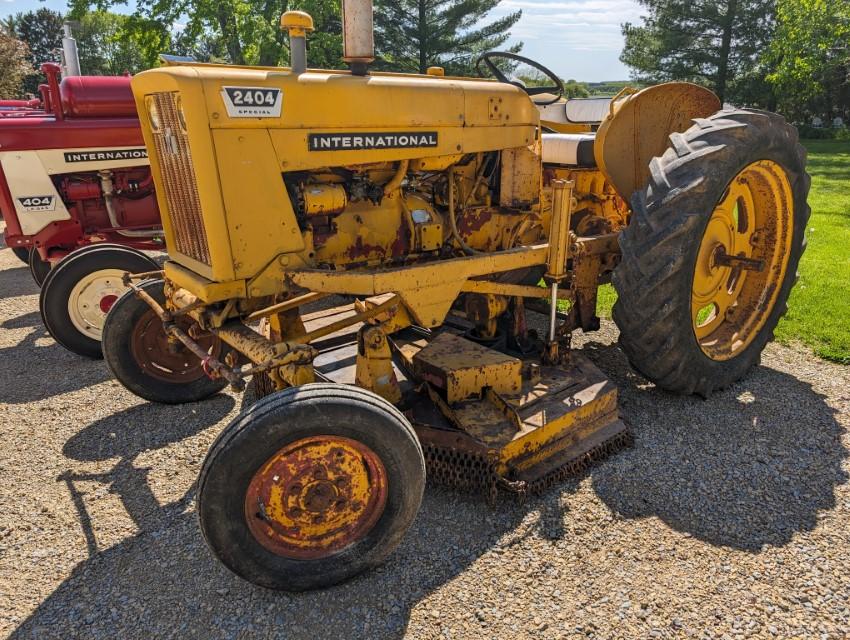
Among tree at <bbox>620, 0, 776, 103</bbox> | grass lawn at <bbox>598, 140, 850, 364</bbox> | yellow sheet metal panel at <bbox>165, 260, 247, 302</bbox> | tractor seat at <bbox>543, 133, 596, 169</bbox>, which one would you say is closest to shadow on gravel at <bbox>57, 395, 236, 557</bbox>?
yellow sheet metal panel at <bbox>165, 260, 247, 302</bbox>

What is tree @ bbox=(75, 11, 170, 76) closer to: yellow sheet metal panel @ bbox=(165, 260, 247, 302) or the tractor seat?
the tractor seat

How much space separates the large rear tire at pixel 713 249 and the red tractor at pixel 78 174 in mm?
3499

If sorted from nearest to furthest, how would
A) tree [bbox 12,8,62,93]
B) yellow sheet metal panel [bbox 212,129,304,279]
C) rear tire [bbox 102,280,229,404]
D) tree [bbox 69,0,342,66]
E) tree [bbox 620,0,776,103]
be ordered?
yellow sheet metal panel [bbox 212,129,304,279], rear tire [bbox 102,280,229,404], tree [bbox 69,0,342,66], tree [bbox 620,0,776,103], tree [bbox 12,8,62,93]

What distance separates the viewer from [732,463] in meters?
3.19

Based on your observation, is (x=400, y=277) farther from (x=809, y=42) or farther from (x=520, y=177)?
(x=809, y=42)

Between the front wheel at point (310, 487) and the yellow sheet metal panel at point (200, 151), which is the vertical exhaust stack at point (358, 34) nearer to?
the yellow sheet metal panel at point (200, 151)

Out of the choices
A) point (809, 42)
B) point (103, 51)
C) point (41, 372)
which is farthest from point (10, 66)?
point (103, 51)

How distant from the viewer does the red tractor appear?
5211mm

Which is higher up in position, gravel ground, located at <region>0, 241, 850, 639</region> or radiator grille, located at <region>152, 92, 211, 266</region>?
radiator grille, located at <region>152, 92, 211, 266</region>

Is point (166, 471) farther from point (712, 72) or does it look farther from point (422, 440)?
point (712, 72)

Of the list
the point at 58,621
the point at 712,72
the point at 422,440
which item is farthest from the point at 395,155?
the point at 712,72

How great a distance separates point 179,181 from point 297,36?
0.85 meters

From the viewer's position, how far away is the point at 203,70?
8.24 feet

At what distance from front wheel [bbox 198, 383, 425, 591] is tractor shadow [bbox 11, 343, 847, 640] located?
16 centimetres
